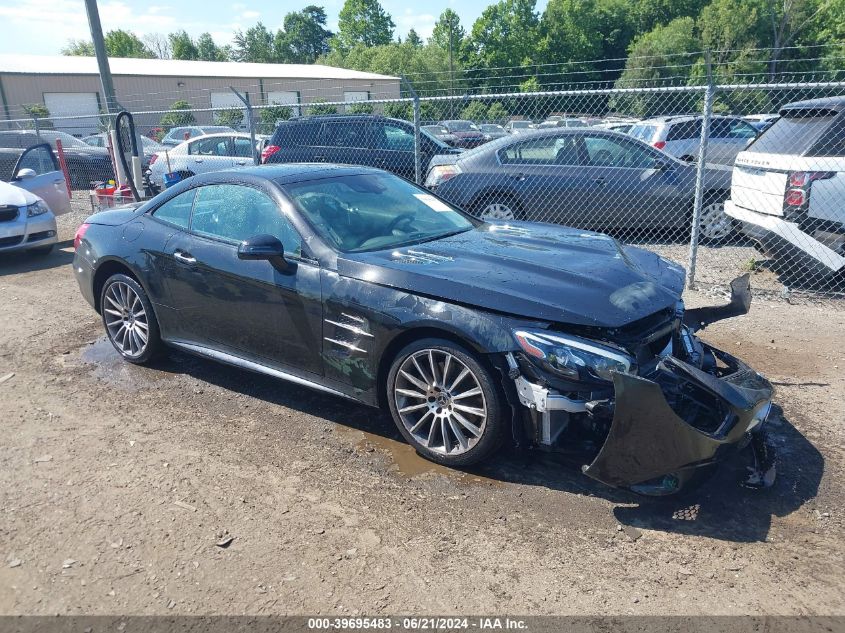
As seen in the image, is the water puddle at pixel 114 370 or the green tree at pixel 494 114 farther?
the green tree at pixel 494 114

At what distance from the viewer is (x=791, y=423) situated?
3990 millimetres

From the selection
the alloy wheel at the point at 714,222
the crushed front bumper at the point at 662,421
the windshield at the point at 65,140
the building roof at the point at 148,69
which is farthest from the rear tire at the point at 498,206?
the building roof at the point at 148,69

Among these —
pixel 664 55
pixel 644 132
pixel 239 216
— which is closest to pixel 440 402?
pixel 239 216

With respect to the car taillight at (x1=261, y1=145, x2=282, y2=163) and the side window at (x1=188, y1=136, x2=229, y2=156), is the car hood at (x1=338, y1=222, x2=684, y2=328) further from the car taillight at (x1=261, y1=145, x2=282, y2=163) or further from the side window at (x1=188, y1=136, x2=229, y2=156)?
the side window at (x1=188, y1=136, x2=229, y2=156)

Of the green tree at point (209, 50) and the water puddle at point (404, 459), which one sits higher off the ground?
the green tree at point (209, 50)

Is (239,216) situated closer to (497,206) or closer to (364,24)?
(497,206)

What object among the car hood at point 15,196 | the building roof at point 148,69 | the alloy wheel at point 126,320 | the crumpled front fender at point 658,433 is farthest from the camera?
the building roof at point 148,69

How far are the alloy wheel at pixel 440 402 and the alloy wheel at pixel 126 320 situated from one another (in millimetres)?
2458

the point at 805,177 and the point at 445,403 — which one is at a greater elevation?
the point at 805,177

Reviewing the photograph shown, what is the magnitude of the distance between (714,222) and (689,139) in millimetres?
3077

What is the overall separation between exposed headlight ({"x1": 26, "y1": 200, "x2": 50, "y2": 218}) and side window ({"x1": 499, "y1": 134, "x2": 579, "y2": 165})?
6427mm

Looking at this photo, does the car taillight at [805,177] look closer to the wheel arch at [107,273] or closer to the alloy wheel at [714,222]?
the alloy wheel at [714,222]

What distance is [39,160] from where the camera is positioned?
412 inches

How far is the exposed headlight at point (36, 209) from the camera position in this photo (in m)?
9.02
